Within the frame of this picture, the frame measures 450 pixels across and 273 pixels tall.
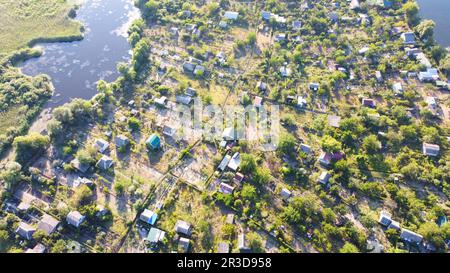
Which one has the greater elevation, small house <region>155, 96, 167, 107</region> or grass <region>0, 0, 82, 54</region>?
grass <region>0, 0, 82, 54</region>

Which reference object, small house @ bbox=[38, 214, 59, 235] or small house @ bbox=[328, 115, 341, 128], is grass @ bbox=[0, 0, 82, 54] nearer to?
small house @ bbox=[38, 214, 59, 235]

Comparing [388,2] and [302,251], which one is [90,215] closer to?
[302,251]

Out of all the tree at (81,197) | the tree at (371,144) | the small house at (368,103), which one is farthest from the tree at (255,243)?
the small house at (368,103)

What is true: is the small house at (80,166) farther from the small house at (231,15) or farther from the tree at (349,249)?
the small house at (231,15)

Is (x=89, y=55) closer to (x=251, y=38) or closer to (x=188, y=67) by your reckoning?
(x=188, y=67)

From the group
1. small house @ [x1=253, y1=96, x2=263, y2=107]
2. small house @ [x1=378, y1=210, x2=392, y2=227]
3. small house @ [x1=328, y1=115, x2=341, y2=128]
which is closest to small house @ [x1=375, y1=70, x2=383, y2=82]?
small house @ [x1=328, y1=115, x2=341, y2=128]
